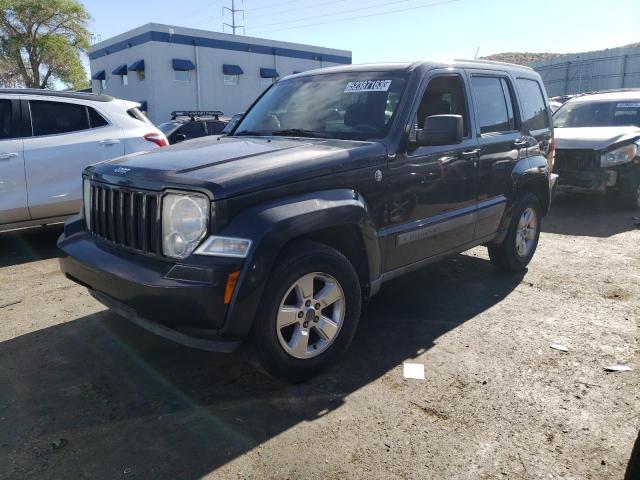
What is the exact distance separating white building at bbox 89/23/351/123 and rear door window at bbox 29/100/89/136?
20.9 m

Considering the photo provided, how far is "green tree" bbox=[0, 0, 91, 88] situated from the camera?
34.6 meters

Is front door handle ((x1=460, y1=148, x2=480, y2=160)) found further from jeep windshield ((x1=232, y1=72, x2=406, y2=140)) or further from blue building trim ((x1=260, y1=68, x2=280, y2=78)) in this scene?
blue building trim ((x1=260, y1=68, x2=280, y2=78))

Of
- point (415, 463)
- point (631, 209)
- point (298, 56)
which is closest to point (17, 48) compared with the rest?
point (298, 56)

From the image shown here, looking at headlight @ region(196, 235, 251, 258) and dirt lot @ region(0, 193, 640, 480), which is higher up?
headlight @ region(196, 235, 251, 258)

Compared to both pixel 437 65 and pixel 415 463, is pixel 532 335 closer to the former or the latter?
pixel 415 463

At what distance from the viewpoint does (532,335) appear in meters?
3.99

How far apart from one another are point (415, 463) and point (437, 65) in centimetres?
297

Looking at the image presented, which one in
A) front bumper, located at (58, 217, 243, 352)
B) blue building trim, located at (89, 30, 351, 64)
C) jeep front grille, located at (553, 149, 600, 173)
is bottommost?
front bumper, located at (58, 217, 243, 352)

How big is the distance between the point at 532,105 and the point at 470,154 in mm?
1675

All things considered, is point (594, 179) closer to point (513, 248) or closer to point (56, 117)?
point (513, 248)

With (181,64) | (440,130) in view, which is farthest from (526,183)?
(181,64)

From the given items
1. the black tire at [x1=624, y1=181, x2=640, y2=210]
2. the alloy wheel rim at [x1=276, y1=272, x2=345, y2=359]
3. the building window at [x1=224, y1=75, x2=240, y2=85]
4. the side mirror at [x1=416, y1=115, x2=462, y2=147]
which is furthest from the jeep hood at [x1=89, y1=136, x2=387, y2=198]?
the building window at [x1=224, y1=75, x2=240, y2=85]

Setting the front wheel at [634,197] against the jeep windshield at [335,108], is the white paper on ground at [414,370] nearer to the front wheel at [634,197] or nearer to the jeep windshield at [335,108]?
the jeep windshield at [335,108]

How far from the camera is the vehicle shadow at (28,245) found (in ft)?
19.8
